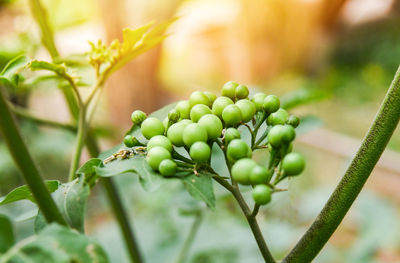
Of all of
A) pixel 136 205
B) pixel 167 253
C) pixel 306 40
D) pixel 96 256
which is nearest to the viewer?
pixel 96 256

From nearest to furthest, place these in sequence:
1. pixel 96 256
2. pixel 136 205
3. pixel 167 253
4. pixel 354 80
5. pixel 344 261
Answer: pixel 96 256 → pixel 167 253 → pixel 344 261 → pixel 136 205 → pixel 354 80

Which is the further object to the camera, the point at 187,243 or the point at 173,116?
the point at 187,243

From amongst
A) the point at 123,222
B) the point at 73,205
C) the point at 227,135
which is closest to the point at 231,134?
the point at 227,135

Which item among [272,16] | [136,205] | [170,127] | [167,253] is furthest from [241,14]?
[170,127]

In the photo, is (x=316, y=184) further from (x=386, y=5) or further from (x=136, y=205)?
(x=386, y=5)

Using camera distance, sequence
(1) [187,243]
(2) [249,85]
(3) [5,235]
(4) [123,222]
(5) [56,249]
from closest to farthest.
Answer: (5) [56,249], (3) [5,235], (4) [123,222], (1) [187,243], (2) [249,85]

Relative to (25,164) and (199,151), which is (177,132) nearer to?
(199,151)

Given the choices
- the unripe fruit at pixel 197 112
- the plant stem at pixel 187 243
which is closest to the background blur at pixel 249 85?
the plant stem at pixel 187 243

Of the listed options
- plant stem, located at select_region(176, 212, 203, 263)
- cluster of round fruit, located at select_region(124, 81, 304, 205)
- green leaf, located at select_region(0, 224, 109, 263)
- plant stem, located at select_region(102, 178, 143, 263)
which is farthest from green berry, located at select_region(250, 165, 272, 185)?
plant stem, located at select_region(176, 212, 203, 263)
